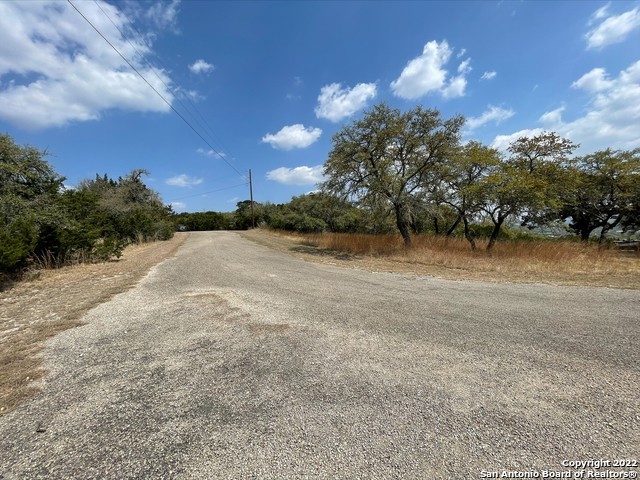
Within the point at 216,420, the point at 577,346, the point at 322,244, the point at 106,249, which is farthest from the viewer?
the point at 322,244

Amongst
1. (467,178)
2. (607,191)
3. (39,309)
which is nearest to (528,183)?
(467,178)

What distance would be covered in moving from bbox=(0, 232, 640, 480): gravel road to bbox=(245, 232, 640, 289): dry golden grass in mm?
3428

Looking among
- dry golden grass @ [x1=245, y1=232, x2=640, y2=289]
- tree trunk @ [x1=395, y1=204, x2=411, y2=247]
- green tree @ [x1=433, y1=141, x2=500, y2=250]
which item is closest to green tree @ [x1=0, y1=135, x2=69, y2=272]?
dry golden grass @ [x1=245, y1=232, x2=640, y2=289]

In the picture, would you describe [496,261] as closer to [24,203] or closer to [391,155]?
[391,155]

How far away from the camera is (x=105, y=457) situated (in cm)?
182

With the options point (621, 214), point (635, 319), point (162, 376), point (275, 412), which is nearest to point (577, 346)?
point (635, 319)

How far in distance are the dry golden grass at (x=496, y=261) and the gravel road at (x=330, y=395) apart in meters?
3.43

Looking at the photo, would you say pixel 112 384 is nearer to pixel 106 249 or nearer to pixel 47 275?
pixel 47 275

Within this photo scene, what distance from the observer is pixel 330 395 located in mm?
2443

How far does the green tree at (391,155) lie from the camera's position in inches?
542

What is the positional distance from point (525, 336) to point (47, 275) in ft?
38.2

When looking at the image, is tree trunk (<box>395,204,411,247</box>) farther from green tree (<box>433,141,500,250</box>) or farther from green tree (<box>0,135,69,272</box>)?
green tree (<box>0,135,69,272</box>)

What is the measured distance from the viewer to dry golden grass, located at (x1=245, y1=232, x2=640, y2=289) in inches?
306

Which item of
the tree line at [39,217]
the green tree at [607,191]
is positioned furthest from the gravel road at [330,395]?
the green tree at [607,191]
